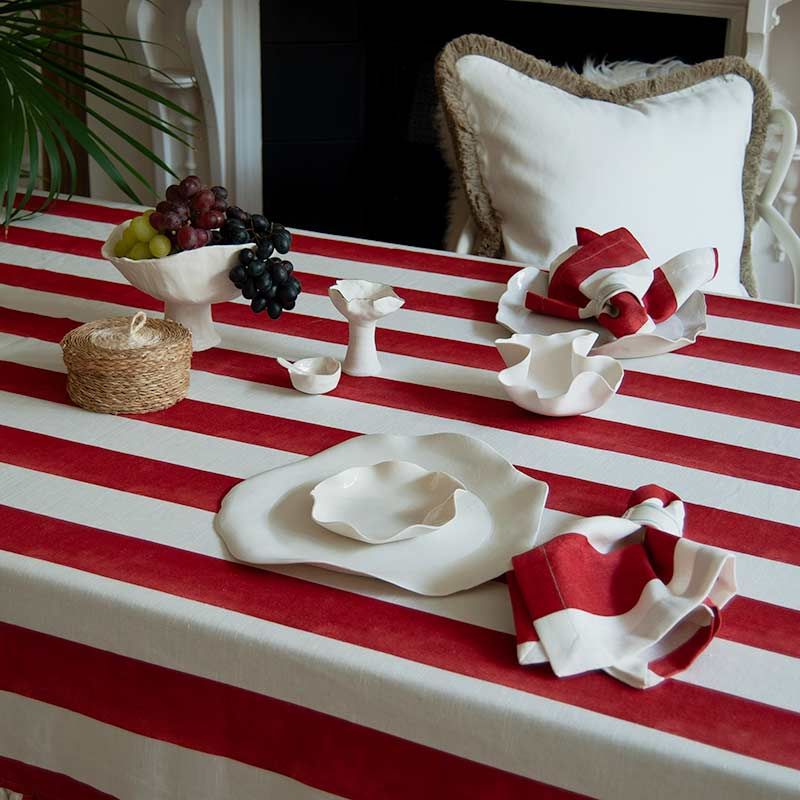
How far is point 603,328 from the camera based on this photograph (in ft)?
4.75

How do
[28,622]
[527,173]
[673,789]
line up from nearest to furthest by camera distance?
[673,789] → [28,622] → [527,173]

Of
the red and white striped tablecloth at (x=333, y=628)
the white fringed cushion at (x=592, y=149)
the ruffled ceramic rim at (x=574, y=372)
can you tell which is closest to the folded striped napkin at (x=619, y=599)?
the red and white striped tablecloth at (x=333, y=628)

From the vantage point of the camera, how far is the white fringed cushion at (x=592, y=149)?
1904mm

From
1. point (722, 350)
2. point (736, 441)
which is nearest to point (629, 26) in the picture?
point (722, 350)

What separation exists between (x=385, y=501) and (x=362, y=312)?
293 millimetres

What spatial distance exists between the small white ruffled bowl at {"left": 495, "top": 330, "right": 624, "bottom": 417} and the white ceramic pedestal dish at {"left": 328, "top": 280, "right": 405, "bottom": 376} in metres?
0.14

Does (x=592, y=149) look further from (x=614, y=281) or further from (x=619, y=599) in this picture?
(x=619, y=599)

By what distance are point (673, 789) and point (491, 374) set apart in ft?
2.08

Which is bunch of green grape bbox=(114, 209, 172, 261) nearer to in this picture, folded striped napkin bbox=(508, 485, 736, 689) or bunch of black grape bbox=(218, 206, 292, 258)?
bunch of black grape bbox=(218, 206, 292, 258)

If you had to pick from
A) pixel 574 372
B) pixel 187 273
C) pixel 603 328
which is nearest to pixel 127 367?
pixel 187 273

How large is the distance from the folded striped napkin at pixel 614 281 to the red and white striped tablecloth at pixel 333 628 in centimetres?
15

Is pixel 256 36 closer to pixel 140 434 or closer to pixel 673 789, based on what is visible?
pixel 140 434

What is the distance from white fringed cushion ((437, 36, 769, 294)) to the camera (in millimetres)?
1904

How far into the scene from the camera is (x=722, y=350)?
1431mm
